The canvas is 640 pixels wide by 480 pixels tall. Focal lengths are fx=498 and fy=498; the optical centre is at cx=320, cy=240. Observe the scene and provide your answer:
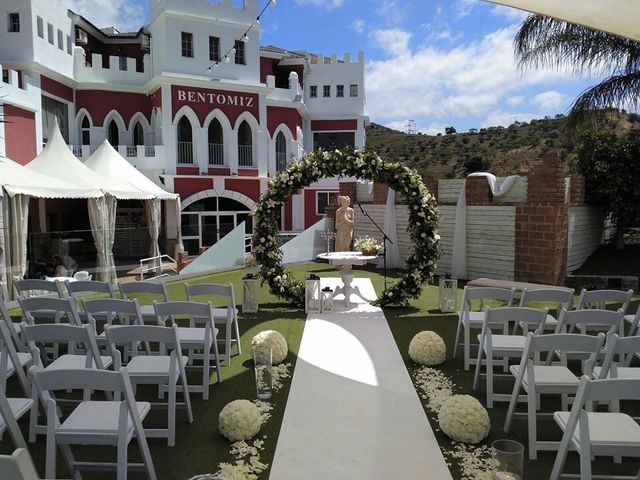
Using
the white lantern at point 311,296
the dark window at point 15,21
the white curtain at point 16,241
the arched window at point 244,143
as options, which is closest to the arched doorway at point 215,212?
the arched window at point 244,143

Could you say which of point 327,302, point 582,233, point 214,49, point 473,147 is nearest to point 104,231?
point 327,302

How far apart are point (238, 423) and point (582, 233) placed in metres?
10.6

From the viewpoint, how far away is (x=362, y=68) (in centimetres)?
2562

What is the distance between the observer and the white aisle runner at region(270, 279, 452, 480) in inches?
146

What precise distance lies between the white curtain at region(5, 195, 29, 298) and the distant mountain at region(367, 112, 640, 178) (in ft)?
97.8

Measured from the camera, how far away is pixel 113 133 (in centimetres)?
2120

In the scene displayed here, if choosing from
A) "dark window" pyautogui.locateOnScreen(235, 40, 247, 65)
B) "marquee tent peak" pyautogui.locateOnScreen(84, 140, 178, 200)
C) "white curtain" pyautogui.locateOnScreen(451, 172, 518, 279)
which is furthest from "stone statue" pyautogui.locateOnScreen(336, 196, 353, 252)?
"dark window" pyautogui.locateOnScreen(235, 40, 247, 65)

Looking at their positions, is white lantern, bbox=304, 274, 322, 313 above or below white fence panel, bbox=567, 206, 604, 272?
below

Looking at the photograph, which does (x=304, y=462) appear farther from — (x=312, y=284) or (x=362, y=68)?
(x=362, y=68)

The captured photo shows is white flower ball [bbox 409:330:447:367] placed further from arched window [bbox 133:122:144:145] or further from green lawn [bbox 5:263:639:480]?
arched window [bbox 133:122:144:145]

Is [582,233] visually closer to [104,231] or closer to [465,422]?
[465,422]

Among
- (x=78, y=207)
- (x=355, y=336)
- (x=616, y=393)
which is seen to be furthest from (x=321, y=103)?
(x=616, y=393)

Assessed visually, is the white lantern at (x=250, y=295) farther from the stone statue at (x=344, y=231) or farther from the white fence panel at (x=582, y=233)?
the white fence panel at (x=582, y=233)

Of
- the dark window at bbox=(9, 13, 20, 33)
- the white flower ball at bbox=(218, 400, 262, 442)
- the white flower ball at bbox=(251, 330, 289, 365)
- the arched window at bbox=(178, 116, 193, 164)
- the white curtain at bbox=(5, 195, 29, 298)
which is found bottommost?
the white flower ball at bbox=(218, 400, 262, 442)
